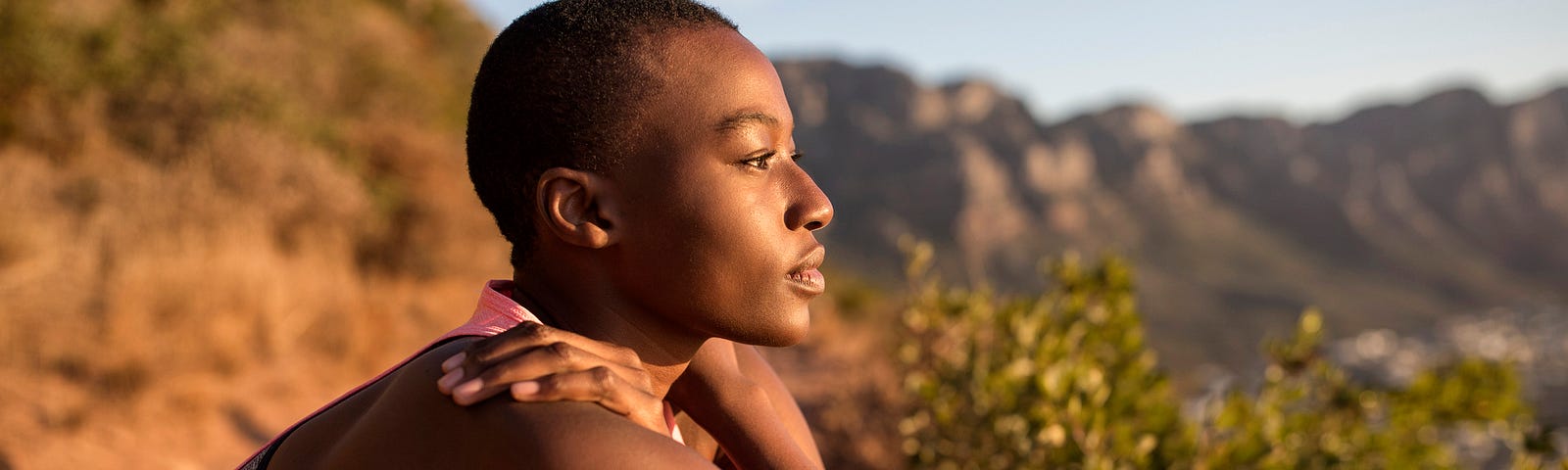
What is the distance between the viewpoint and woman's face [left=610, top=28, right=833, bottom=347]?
137 cm

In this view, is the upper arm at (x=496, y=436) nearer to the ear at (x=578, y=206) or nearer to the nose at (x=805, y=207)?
the ear at (x=578, y=206)

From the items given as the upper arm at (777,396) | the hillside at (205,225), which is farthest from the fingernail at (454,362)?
the hillside at (205,225)

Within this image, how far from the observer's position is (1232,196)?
76.5 metres

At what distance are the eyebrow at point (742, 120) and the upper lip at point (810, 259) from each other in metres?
0.18

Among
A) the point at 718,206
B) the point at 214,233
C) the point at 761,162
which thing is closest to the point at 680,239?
the point at 718,206

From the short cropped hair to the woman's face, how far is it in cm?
3

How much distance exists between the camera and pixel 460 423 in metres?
1.15

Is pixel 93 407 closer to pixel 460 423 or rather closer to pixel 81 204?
→ pixel 81 204

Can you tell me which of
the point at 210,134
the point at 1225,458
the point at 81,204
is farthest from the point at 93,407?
the point at 1225,458

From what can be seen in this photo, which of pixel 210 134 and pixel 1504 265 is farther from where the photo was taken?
pixel 1504 265

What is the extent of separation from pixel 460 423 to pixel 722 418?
1.96 ft

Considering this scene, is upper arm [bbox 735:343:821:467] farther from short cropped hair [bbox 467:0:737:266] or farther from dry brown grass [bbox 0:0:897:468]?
dry brown grass [bbox 0:0:897:468]

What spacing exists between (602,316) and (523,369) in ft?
1.00

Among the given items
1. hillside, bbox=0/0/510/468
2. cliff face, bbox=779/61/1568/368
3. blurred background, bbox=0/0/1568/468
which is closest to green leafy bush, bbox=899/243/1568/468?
blurred background, bbox=0/0/1568/468
